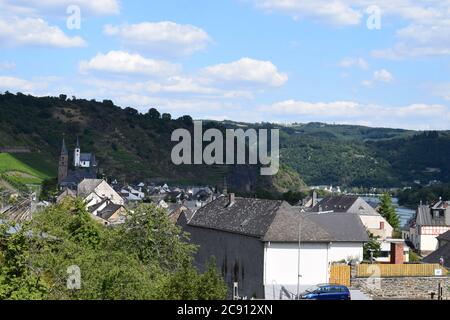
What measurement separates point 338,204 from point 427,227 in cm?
1110

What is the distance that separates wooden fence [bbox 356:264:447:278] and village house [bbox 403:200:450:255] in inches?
2013

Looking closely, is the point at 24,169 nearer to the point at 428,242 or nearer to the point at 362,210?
the point at 362,210

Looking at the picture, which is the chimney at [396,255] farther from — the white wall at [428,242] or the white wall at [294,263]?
the white wall at [428,242]

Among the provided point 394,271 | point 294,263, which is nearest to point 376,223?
point 294,263

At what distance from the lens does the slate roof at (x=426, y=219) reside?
308 feet

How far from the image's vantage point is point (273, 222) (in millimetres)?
43750

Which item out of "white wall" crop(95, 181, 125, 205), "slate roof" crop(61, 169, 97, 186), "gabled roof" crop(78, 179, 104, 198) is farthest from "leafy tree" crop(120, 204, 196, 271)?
"slate roof" crop(61, 169, 97, 186)

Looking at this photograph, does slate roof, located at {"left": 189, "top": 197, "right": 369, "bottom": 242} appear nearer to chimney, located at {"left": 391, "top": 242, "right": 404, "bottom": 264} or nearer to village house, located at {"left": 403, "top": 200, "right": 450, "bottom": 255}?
chimney, located at {"left": 391, "top": 242, "right": 404, "bottom": 264}

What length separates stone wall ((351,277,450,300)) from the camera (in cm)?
3919

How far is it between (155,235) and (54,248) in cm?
1063

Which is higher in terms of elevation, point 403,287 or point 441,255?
point 441,255

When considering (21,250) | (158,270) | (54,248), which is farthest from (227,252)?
(21,250)
